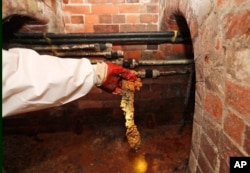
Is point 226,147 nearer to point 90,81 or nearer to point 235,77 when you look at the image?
point 235,77

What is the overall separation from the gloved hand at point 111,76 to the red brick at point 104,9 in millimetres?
863

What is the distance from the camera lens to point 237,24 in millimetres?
511

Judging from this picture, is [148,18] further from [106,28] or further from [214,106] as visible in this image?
[214,106]

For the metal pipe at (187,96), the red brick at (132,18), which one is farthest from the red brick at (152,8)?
the metal pipe at (187,96)

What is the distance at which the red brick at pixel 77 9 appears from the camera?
5.27 feet

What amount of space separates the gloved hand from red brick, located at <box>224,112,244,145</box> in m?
0.47

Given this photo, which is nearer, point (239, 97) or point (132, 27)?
point (239, 97)

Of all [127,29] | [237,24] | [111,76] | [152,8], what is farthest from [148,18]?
[237,24]

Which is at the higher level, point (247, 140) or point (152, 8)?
point (152, 8)

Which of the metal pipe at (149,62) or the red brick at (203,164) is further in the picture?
the metal pipe at (149,62)

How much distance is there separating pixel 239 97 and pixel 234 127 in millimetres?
91

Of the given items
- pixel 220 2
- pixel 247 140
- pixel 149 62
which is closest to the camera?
pixel 247 140

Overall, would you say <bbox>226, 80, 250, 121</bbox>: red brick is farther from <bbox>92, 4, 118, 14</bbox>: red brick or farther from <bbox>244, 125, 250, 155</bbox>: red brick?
<bbox>92, 4, 118, 14</bbox>: red brick

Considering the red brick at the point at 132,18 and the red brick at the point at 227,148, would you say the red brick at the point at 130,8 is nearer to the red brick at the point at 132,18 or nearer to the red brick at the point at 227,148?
the red brick at the point at 132,18
